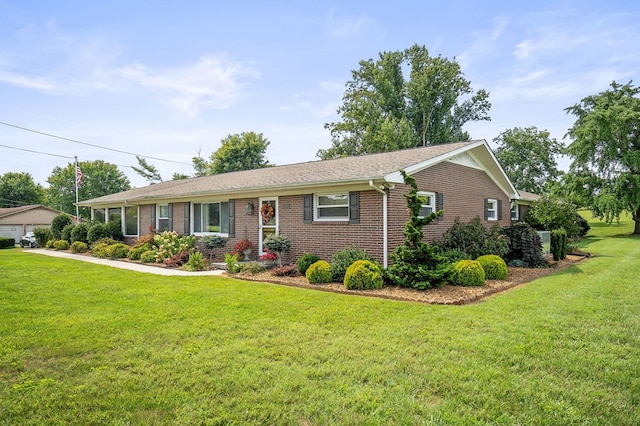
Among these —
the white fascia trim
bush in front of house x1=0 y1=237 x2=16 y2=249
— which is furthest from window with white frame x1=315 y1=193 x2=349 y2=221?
bush in front of house x1=0 y1=237 x2=16 y2=249

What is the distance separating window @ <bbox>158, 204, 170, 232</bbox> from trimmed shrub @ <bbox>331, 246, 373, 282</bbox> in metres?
9.42

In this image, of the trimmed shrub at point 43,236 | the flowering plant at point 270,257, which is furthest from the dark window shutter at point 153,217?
the trimmed shrub at point 43,236

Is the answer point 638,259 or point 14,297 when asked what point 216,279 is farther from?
point 638,259

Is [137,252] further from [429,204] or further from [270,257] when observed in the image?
[429,204]

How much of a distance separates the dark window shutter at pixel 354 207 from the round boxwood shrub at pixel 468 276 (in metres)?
2.83

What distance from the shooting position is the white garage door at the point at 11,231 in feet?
112

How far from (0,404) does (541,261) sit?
512 inches

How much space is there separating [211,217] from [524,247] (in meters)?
Result: 11.0

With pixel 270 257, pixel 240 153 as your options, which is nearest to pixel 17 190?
pixel 240 153

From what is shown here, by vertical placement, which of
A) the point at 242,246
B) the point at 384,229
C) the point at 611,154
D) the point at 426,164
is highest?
the point at 611,154

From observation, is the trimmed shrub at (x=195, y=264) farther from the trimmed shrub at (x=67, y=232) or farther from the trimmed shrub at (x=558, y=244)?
the trimmed shrub at (x=67, y=232)

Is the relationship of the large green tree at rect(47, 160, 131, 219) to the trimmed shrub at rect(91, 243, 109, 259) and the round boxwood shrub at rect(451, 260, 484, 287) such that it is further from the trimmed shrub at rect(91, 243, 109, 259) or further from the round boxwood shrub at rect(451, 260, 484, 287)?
the round boxwood shrub at rect(451, 260, 484, 287)

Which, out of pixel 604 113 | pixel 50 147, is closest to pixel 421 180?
pixel 604 113

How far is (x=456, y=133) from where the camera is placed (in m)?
35.4
